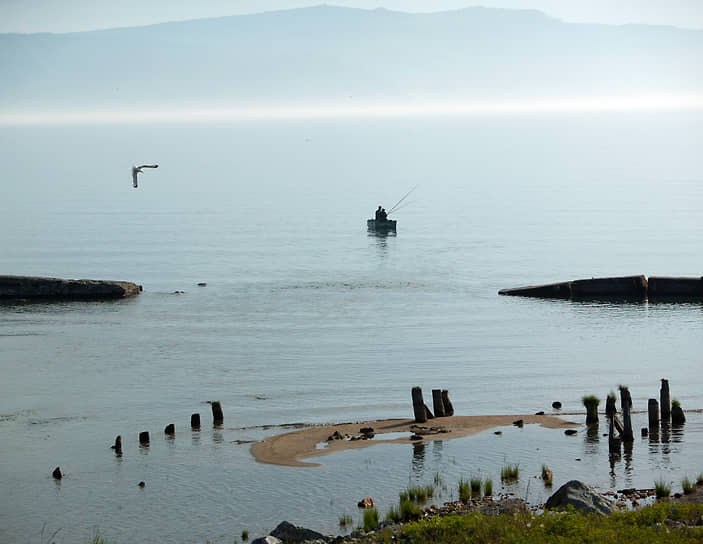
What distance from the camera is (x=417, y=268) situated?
99.3m

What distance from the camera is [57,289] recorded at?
80125mm

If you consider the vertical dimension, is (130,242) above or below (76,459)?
above

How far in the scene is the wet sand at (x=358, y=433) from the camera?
3875cm

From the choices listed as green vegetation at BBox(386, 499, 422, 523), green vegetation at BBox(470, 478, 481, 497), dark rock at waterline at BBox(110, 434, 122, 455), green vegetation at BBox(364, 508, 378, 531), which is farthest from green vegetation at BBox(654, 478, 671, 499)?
dark rock at waterline at BBox(110, 434, 122, 455)

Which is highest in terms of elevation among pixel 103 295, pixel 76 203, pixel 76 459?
pixel 76 203

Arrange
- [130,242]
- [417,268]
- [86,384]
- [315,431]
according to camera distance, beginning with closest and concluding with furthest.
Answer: [315,431] → [86,384] → [417,268] → [130,242]

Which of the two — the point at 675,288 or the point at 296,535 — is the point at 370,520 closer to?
the point at 296,535

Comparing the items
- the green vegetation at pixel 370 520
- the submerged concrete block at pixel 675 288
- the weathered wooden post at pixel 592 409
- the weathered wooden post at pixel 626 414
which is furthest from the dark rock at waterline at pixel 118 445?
the submerged concrete block at pixel 675 288

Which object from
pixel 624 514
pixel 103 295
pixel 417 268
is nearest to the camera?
pixel 624 514

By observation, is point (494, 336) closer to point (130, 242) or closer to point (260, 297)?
point (260, 297)

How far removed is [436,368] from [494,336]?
10.7 meters

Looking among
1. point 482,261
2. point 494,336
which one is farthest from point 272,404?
point 482,261

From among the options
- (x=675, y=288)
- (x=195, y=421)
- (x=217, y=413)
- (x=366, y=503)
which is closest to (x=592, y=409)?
(x=366, y=503)

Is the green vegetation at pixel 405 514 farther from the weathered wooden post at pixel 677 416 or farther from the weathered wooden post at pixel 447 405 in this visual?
the weathered wooden post at pixel 677 416
